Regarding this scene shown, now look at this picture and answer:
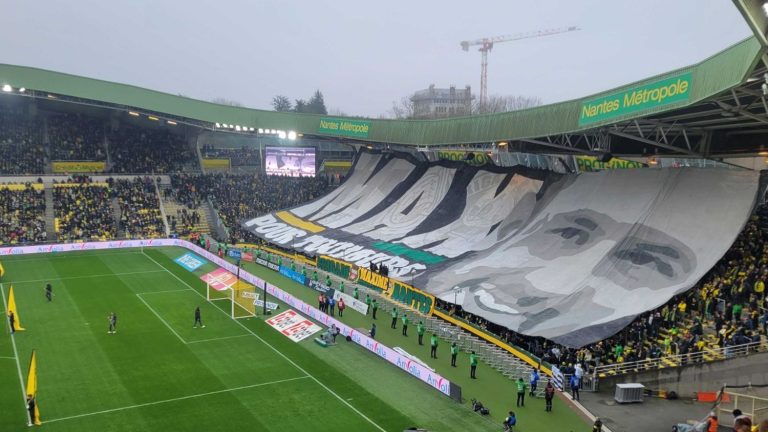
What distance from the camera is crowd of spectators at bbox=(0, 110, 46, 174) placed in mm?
62625

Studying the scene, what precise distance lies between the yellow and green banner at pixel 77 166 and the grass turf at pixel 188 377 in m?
29.0

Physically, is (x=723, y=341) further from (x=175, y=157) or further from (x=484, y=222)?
(x=175, y=157)

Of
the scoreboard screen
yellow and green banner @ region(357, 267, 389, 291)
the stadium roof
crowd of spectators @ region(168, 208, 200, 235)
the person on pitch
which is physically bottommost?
the person on pitch

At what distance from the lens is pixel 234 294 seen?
37594mm

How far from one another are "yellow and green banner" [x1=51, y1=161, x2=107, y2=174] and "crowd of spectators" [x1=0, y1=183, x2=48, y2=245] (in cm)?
422

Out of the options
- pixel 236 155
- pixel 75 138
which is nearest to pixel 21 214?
pixel 75 138

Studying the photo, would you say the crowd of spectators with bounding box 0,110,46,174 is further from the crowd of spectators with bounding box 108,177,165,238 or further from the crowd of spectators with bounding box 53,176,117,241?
the crowd of spectators with bounding box 108,177,165,238

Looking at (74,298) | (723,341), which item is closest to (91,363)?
(74,298)

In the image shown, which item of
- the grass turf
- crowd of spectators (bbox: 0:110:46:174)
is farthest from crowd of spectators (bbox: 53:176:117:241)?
the grass turf

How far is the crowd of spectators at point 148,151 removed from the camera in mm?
69188

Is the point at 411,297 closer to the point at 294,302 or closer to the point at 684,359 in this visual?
the point at 294,302

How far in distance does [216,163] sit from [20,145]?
796 inches

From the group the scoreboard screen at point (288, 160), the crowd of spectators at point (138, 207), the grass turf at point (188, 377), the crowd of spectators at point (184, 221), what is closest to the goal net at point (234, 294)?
the grass turf at point (188, 377)

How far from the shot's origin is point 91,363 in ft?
90.9
